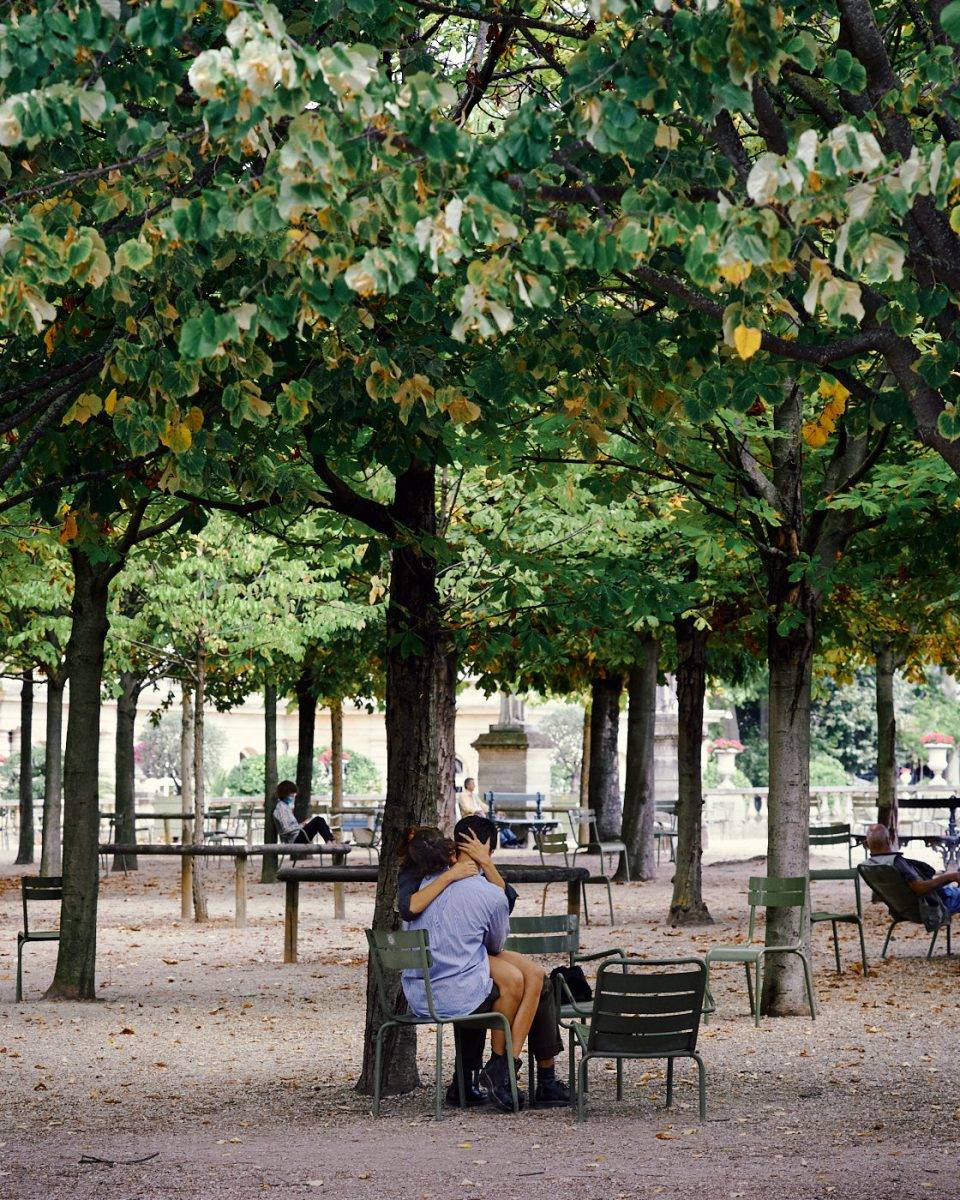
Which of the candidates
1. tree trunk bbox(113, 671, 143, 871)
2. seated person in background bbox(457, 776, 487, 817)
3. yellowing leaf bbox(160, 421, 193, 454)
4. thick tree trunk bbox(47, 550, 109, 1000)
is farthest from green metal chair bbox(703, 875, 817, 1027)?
tree trunk bbox(113, 671, 143, 871)

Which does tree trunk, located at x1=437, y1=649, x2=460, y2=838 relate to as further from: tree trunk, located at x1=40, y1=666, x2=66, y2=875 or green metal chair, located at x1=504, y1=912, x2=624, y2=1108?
tree trunk, located at x1=40, y1=666, x2=66, y2=875

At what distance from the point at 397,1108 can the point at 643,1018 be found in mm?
1497

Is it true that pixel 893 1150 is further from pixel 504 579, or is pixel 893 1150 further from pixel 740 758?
pixel 740 758

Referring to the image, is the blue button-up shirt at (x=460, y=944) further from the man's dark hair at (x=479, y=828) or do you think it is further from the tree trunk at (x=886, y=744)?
the tree trunk at (x=886, y=744)

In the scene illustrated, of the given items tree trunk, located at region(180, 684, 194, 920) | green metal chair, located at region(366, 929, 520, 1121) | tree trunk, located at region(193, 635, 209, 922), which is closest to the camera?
green metal chair, located at region(366, 929, 520, 1121)

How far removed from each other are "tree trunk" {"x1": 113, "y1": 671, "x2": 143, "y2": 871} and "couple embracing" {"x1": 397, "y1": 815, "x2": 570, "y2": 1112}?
18.0 meters

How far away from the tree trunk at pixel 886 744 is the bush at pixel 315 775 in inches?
800

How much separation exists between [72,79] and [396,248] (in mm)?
1173

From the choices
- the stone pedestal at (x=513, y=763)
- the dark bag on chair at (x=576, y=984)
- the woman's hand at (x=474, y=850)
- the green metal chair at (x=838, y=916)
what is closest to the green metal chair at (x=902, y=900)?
the green metal chair at (x=838, y=916)

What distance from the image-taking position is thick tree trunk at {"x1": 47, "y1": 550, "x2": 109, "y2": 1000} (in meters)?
12.4

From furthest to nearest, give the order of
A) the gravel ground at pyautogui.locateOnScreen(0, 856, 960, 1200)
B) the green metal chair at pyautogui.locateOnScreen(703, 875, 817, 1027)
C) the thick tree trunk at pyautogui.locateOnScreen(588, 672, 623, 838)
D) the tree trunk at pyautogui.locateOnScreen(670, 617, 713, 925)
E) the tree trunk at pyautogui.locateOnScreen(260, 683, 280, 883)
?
the thick tree trunk at pyautogui.locateOnScreen(588, 672, 623, 838), the tree trunk at pyautogui.locateOnScreen(260, 683, 280, 883), the tree trunk at pyautogui.locateOnScreen(670, 617, 713, 925), the green metal chair at pyautogui.locateOnScreen(703, 875, 817, 1027), the gravel ground at pyautogui.locateOnScreen(0, 856, 960, 1200)

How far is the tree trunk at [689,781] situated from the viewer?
18.0 meters

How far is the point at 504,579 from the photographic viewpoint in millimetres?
11016

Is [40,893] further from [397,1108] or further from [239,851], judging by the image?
[397,1108]
